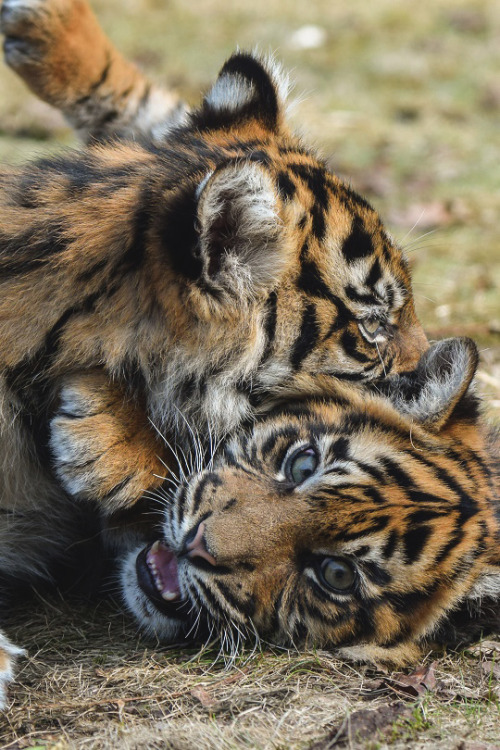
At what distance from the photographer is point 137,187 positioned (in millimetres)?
2945

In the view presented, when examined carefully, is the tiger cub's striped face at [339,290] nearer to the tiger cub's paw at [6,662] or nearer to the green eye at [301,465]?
the green eye at [301,465]

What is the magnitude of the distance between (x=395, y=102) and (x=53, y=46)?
4.77 metres

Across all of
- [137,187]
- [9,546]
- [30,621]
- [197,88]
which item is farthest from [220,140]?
[197,88]

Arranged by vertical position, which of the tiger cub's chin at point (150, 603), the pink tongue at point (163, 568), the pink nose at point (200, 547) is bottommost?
the tiger cub's chin at point (150, 603)

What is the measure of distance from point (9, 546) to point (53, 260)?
102 centimetres

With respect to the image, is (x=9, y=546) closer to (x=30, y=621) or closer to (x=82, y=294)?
(x=30, y=621)

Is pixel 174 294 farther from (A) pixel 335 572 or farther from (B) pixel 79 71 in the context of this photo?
(B) pixel 79 71

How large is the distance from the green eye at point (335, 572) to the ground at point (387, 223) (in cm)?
24

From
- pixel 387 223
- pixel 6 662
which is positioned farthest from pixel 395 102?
pixel 6 662

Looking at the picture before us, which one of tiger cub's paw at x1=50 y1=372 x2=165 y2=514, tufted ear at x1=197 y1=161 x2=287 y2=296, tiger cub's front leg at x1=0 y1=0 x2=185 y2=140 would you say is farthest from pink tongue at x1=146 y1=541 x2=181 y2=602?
tiger cub's front leg at x1=0 y1=0 x2=185 y2=140

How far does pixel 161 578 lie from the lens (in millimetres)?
2936

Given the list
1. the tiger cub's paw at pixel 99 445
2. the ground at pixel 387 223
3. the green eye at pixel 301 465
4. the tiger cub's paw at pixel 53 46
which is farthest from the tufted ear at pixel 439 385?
the tiger cub's paw at pixel 53 46

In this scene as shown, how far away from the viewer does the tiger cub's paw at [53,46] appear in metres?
4.80

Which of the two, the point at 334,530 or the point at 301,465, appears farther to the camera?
the point at 301,465
